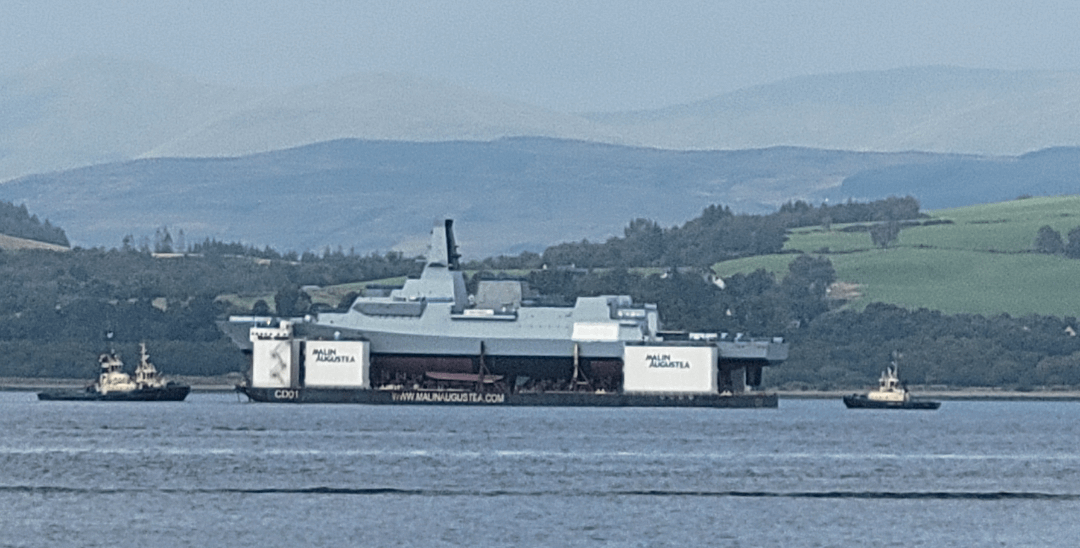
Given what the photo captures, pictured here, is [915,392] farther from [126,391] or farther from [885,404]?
[126,391]

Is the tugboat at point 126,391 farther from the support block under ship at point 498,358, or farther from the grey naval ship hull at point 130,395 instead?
the support block under ship at point 498,358

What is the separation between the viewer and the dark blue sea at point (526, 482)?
2522 inches

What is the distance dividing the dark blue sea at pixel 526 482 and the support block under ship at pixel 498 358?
78.8 ft

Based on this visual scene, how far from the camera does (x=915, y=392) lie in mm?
196250

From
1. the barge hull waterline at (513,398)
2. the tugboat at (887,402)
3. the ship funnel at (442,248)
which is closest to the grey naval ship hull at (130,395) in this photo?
the barge hull waterline at (513,398)

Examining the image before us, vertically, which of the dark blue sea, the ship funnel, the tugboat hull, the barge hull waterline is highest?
the ship funnel

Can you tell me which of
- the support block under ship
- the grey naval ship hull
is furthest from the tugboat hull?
the grey naval ship hull

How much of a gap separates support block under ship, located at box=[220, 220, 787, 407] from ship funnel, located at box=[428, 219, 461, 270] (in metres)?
4.86

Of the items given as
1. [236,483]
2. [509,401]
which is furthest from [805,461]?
[509,401]

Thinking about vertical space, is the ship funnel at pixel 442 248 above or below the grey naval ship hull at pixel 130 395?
above

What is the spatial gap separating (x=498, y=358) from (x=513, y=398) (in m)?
3.15

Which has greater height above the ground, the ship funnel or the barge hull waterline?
the ship funnel

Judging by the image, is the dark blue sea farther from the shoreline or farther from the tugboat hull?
the shoreline

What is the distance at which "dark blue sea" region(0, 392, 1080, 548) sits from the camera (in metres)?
64.1
